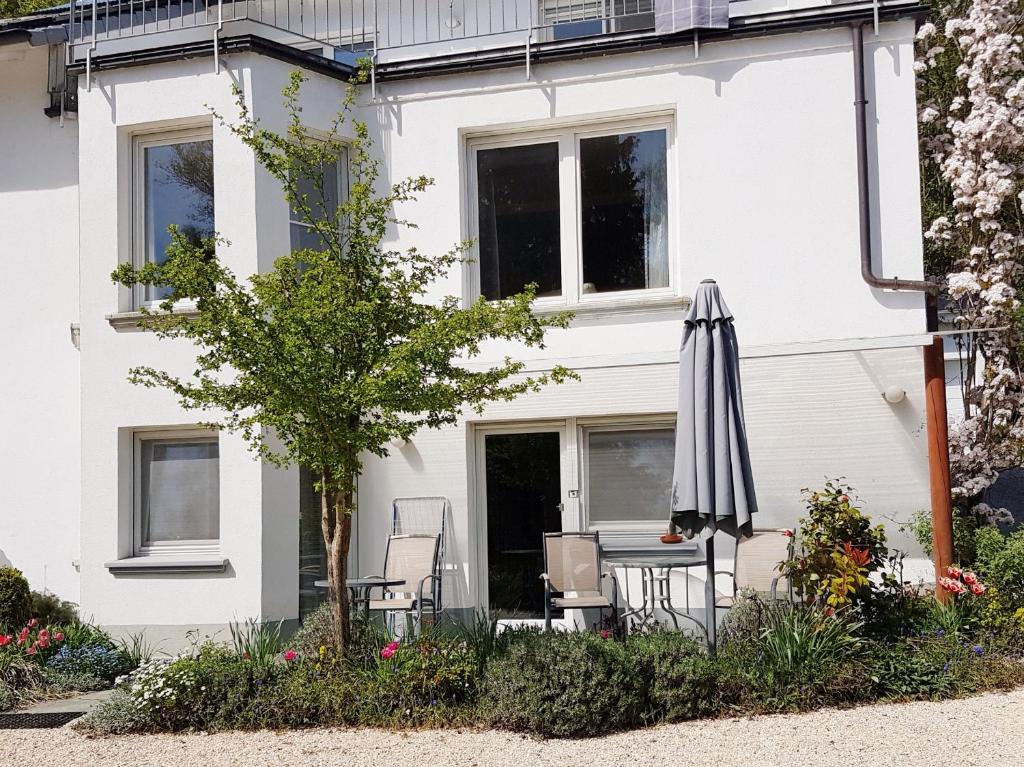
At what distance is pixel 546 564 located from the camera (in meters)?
11.3

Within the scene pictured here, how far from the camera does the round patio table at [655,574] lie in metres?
10.5

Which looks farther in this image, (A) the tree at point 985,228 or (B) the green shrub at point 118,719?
(A) the tree at point 985,228

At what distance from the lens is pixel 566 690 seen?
7.86 m

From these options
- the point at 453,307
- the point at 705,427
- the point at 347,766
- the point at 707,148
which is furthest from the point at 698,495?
the point at 707,148

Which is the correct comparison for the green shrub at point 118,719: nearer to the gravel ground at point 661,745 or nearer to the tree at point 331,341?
the gravel ground at point 661,745

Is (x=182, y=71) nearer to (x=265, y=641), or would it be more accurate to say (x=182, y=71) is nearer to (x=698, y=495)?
A: (x=265, y=641)

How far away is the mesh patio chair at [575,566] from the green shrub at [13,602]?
5347 mm

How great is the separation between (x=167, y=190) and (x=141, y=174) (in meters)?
0.34

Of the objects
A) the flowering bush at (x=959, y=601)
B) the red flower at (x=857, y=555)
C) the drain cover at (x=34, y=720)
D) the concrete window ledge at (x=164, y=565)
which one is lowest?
the drain cover at (x=34, y=720)

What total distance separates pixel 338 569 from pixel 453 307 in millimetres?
2322

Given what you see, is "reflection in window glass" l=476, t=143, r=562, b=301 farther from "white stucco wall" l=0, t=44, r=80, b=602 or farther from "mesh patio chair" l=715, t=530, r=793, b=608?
"white stucco wall" l=0, t=44, r=80, b=602

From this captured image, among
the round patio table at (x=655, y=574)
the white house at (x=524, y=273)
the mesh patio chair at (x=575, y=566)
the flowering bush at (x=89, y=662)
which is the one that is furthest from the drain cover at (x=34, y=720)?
the round patio table at (x=655, y=574)

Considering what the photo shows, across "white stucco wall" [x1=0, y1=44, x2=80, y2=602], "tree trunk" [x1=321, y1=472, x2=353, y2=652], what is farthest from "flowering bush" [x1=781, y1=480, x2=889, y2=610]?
"white stucco wall" [x1=0, y1=44, x2=80, y2=602]

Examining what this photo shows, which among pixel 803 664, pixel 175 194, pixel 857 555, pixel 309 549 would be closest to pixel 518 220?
pixel 175 194
